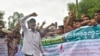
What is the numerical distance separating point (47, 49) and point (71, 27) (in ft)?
4.03

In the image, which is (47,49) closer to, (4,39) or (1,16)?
(4,39)

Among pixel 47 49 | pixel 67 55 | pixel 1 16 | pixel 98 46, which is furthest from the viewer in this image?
pixel 1 16

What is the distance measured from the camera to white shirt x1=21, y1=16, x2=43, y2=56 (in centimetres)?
928

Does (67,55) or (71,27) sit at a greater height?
(71,27)

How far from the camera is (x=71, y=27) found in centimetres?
821

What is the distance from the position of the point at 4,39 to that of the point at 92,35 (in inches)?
149

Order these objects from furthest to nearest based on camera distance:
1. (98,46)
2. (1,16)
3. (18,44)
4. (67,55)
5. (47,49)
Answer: (1,16)
(18,44)
(47,49)
(67,55)
(98,46)

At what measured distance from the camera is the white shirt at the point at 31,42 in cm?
928

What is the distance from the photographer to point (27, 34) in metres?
9.46

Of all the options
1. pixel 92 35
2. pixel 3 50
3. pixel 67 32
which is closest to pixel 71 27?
pixel 67 32

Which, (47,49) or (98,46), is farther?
(47,49)

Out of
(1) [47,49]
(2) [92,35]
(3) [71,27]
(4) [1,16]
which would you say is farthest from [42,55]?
(4) [1,16]

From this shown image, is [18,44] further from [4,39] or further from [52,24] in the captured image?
[52,24]

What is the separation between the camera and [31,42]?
937 centimetres
